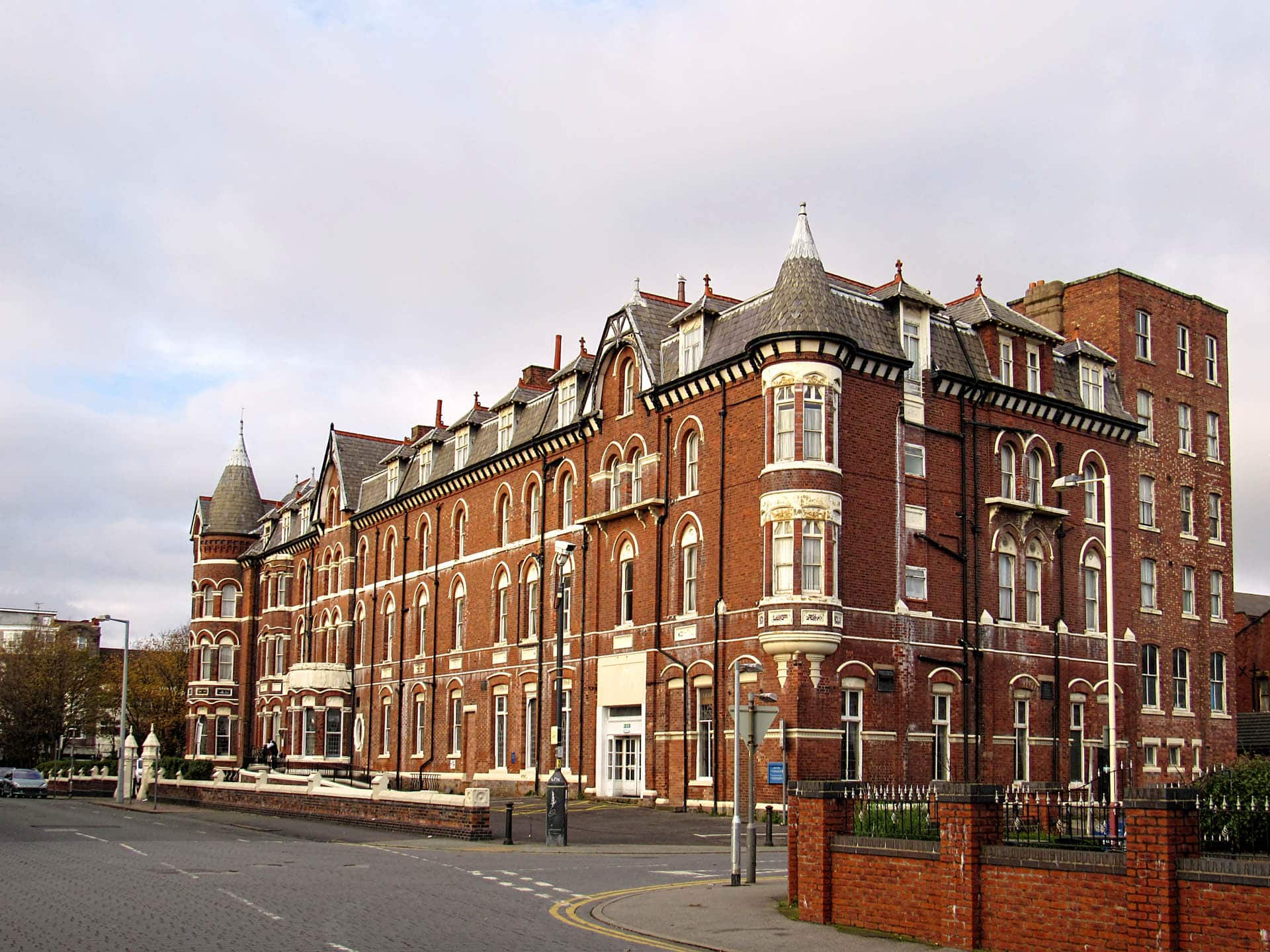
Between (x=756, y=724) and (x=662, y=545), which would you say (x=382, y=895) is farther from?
(x=662, y=545)

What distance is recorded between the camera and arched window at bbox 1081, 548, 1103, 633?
40969 mm

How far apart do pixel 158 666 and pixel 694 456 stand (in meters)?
70.7

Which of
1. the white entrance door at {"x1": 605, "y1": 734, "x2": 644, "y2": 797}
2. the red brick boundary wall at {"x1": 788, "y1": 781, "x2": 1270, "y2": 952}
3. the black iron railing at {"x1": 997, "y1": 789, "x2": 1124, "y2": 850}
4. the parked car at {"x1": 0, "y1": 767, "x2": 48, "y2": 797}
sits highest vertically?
the black iron railing at {"x1": 997, "y1": 789, "x2": 1124, "y2": 850}

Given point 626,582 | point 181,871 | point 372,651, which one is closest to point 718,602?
point 626,582

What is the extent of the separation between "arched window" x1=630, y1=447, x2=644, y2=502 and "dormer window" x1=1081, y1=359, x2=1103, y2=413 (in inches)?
550

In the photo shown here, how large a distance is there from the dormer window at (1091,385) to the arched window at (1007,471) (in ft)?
12.7

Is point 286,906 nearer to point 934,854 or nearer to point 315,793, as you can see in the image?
point 934,854

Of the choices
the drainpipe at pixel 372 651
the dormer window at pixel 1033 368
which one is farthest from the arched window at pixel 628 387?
the drainpipe at pixel 372 651

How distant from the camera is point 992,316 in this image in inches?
1560

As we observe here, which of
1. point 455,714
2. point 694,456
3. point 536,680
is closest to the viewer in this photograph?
point 694,456

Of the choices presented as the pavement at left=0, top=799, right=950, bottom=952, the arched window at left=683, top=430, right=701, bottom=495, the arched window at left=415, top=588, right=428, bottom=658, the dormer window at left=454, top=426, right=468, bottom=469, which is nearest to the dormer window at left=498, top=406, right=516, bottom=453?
→ the dormer window at left=454, top=426, right=468, bottom=469

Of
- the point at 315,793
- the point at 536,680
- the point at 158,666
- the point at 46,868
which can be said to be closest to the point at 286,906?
the point at 46,868

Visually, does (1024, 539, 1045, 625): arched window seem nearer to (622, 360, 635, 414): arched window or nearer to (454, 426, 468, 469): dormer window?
(622, 360, 635, 414): arched window

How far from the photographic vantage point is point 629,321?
1613 inches
